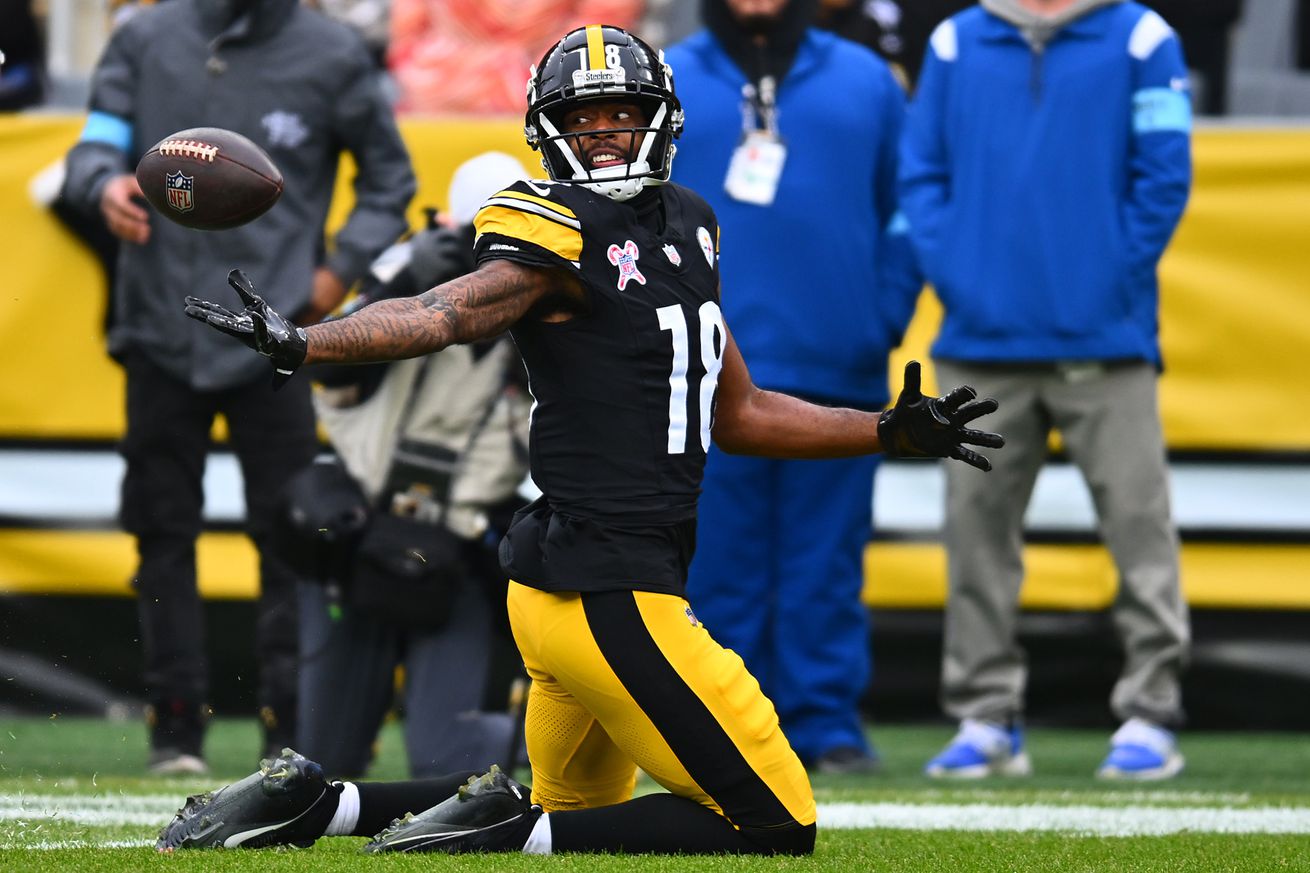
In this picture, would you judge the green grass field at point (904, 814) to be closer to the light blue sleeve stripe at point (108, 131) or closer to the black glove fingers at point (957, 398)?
the black glove fingers at point (957, 398)

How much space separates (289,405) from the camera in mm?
5516

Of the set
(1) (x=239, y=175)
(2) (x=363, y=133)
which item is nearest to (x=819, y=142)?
(2) (x=363, y=133)

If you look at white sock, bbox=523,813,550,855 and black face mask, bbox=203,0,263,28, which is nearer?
white sock, bbox=523,813,550,855

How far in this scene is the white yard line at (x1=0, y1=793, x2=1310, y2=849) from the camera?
171 inches

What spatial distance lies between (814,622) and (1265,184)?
1.99m

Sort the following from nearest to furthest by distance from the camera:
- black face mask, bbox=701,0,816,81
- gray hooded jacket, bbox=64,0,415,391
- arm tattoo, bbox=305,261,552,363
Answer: arm tattoo, bbox=305,261,552,363 < gray hooded jacket, bbox=64,0,415,391 < black face mask, bbox=701,0,816,81

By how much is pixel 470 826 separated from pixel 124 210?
90.3 inches

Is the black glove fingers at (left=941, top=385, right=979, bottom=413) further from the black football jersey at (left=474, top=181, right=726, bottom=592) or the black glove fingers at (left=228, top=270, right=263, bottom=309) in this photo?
the black glove fingers at (left=228, top=270, right=263, bottom=309)

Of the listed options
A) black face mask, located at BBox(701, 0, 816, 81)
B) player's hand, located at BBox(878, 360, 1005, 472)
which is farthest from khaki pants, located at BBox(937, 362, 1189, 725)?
player's hand, located at BBox(878, 360, 1005, 472)

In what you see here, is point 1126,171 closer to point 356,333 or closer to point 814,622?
point 814,622

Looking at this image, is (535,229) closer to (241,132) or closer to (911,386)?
(911,386)

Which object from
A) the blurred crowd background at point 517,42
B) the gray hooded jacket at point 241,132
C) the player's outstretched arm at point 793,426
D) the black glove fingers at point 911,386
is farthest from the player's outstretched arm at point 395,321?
the blurred crowd background at point 517,42

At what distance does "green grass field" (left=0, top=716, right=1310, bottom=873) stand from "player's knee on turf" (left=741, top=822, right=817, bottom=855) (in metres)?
0.06

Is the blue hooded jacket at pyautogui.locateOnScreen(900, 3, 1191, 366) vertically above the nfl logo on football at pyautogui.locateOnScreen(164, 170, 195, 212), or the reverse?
the nfl logo on football at pyautogui.locateOnScreen(164, 170, 195, 212)
